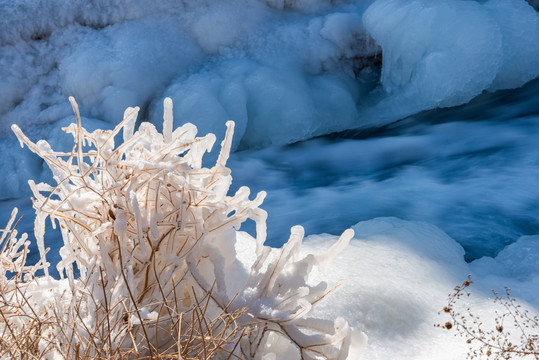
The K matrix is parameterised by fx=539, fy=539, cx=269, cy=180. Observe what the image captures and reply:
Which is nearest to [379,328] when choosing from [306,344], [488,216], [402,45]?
[306,344]

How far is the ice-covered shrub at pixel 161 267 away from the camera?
67 cm

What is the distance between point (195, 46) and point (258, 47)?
18.4 inches

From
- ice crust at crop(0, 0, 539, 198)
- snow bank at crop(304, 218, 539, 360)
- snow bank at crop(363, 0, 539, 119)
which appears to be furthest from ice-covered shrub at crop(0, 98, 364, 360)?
snow bank at crop(363, 0, 539, 119)

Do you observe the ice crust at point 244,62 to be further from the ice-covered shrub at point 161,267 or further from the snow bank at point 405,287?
the ice-covered shrub at point 161,267

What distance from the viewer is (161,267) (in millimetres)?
716

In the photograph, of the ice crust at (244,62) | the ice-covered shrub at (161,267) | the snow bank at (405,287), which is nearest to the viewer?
the ice-covered shrub at (161,267)

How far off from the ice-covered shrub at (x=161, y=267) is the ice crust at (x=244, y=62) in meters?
2.77

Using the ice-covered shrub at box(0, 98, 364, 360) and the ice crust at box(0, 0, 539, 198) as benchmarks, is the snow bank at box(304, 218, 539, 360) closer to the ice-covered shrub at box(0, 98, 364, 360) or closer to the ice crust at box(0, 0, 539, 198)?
the ice-covered shrub at box(0, 98, 364, 360)

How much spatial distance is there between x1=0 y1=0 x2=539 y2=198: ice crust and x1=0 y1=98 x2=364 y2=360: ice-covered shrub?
277 cm

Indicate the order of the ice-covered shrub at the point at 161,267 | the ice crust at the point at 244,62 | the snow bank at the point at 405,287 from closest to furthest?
1. the ice-covered shrub at the point at 161,267
2. the snow bank at the point at 405,287
3. the ice crust at the point at 244,62

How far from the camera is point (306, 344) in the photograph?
673 mm

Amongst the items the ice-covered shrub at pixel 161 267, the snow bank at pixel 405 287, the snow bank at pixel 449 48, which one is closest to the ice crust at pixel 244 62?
the snow bank at pixel 449 48

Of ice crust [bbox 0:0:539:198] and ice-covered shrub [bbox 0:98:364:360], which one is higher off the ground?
ice-covered shrub [bbox 0:98:364:360]

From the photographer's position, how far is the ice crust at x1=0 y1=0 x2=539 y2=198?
364 centimetres
